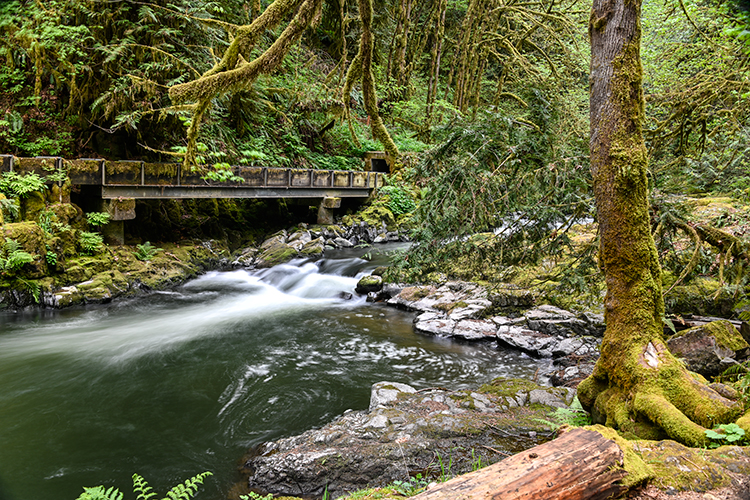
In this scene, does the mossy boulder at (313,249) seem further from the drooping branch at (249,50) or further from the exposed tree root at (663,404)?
the exposed tree root at (663,404)

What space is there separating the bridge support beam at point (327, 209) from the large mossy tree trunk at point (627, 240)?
13.7 metres

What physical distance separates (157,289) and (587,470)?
11602 millimetres

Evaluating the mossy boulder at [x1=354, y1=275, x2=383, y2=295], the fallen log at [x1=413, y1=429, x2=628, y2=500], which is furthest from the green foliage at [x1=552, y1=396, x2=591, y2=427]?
the mossy boulder at [x1=354, y1=275, x2=383, y2=295]

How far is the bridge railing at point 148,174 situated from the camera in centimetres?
1026

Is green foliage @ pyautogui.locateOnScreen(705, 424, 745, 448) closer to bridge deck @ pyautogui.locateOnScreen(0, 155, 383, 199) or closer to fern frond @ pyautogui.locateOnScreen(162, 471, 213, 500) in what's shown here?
fern frond @ pyautogui.locateOnScreen(162, 471, 213, 500)

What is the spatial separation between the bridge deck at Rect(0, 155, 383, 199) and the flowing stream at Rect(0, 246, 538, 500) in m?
3.05

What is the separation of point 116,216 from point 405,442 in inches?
414

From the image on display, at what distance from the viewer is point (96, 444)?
5.09 meters

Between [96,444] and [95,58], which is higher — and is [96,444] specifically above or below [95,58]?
below

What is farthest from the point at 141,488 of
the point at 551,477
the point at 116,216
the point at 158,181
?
the point at 158,181

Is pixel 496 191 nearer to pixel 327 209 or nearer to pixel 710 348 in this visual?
pixel 710 348

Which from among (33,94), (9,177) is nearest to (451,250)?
(9,177)

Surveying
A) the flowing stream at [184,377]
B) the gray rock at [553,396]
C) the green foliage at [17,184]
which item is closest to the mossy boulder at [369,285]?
the flowing stream at [184,377]

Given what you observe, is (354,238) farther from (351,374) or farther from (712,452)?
(712,452)
